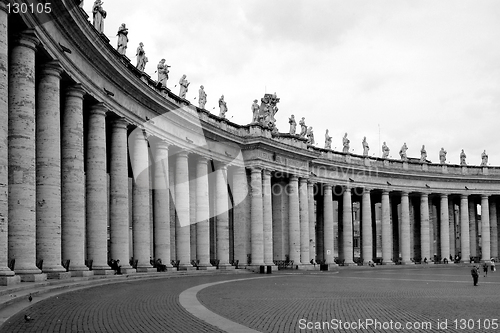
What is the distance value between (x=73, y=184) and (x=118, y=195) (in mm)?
8756

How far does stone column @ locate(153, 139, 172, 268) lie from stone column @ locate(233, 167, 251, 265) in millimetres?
19891

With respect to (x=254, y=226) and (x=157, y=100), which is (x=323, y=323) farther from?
(x=254, y=226)

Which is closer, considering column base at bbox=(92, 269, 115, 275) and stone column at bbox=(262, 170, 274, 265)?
column base at bbox=(92, 269, 115, 275)

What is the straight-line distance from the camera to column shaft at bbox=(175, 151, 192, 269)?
63562mm

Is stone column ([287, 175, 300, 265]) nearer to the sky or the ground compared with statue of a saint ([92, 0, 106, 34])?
nearer to the ground

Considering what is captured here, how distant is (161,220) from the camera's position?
59.1 metres

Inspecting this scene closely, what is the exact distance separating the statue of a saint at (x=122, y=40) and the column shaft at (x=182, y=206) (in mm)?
15400

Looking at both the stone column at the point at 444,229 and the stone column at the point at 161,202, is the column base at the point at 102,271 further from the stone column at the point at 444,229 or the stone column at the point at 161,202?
the stone column at the point at 444,229

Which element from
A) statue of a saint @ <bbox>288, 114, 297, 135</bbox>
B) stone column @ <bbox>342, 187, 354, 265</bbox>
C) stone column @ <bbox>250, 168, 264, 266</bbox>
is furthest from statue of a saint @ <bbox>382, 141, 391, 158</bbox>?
stone column @ <bbox>250, 168, 264, 266</bbox>

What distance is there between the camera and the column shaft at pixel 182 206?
63.6 meters

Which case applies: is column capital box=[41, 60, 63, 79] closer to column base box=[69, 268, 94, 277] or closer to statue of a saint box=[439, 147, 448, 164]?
column base box=[69, 268, 94, 277]

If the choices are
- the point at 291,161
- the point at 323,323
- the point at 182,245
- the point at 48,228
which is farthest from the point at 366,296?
the point at 291,161

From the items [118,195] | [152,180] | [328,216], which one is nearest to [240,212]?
[152,180]

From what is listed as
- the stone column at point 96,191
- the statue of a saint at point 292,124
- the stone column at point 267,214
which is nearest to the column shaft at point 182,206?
the stone column at point 267,214
